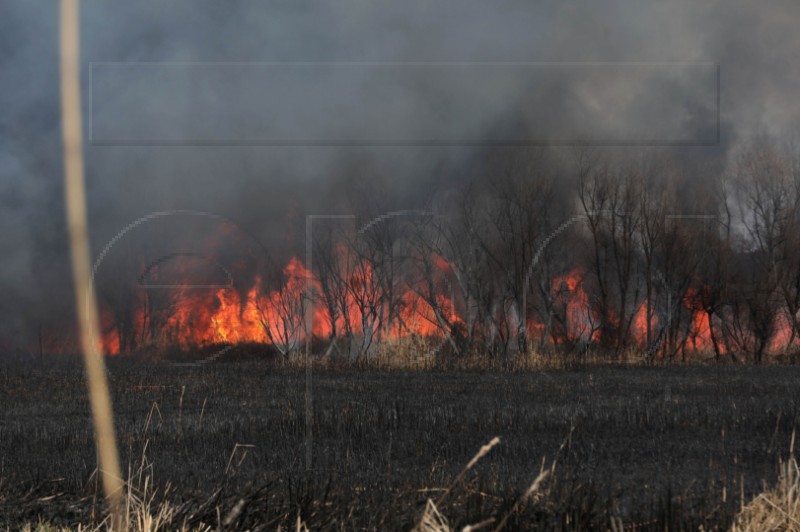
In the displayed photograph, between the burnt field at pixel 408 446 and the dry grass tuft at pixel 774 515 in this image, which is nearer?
the dry grass tuft at pixel 774 515

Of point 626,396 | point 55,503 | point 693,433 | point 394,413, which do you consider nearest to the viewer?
point 55,503

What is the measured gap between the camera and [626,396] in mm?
12805

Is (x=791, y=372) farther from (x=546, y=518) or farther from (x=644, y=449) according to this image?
(x=546, y=518)

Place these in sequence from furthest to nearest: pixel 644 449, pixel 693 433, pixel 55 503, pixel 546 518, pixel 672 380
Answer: pixel 672 380
pixel 693 433
pixel 644 449
pixel 55 503
pixel 546 518

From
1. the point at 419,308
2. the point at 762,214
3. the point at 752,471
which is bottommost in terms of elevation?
the point at 752,471

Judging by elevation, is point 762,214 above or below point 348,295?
above

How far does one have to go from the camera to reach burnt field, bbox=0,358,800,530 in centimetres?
577

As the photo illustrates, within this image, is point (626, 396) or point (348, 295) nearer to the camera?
point (626, 396)

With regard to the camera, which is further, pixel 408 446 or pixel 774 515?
pixel 408 446

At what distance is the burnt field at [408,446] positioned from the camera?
5.77 meters

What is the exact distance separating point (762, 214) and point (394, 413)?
46.3 feet

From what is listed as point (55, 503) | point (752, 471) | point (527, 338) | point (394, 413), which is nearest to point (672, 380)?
point (527, 338)

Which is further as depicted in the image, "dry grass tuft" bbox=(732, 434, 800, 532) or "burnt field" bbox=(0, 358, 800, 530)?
"burnt field" bbox=(0, 358, 800, 530)

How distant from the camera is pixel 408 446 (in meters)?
8.80
